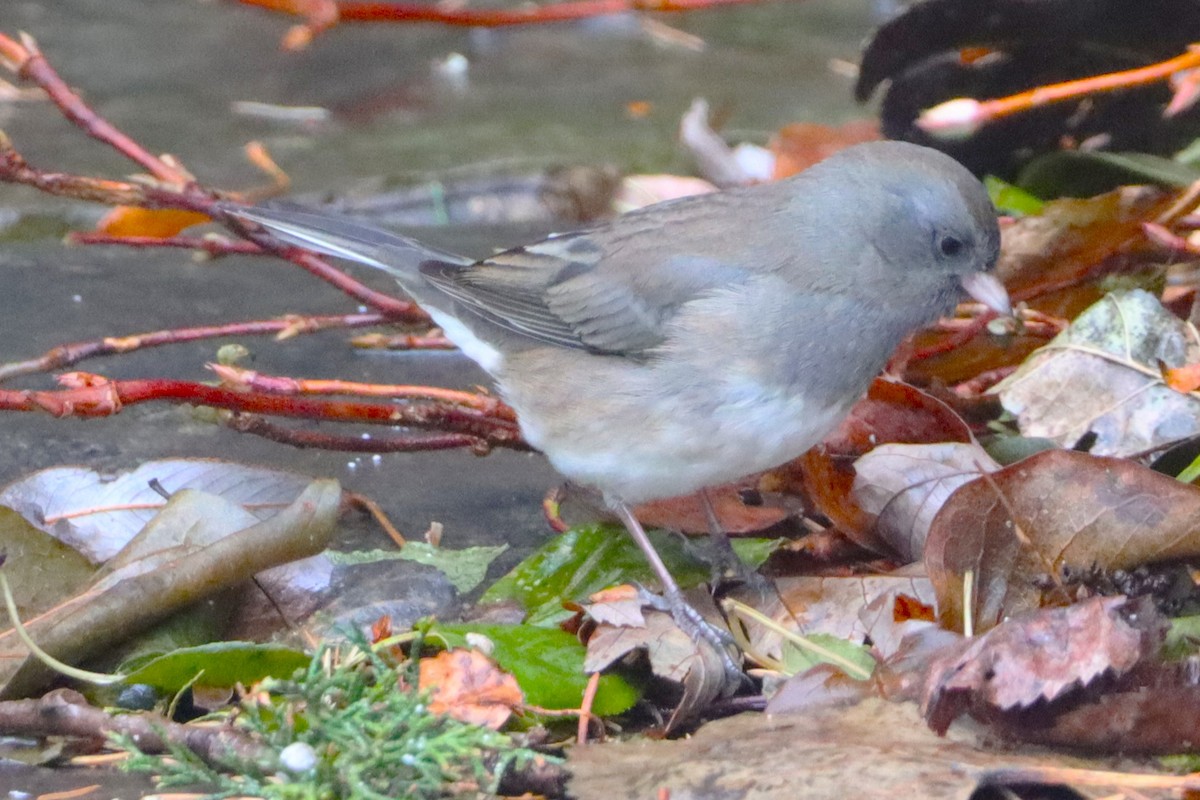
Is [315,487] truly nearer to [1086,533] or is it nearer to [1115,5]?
[1086,533]

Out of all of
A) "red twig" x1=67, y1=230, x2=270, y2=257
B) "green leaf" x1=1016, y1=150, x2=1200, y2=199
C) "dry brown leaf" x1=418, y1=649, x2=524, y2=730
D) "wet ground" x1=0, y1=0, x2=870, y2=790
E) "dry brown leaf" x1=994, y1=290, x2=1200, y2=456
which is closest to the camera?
"dry brown leaf" x1=418, y1=649, x2=524, y2=730

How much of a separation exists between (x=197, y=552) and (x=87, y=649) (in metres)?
0.19

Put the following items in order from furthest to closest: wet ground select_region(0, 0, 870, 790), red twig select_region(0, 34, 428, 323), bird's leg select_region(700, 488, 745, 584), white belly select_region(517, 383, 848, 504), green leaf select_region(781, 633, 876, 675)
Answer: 1. wet ground select_region(0, 0, 870, 790)
2. red twig select_region(0, 34, 428, 323)
3. bird's leg select_region(700, 488, 745, 584)
4. white belly select_region(517, 383, 848, 504)
5. green leaf select_region(781, 633, 876, 675)

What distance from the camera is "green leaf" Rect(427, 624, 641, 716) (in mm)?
1708

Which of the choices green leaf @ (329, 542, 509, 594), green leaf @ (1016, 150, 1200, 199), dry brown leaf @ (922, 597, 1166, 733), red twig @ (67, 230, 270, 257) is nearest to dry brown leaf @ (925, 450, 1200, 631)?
dry brown leaf @ (922, 597, 1166, 733)

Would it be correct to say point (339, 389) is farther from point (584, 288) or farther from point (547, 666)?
point (547, 666)

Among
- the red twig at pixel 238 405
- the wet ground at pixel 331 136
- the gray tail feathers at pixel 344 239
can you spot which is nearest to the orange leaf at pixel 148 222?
the wet ground at pixel 331 136

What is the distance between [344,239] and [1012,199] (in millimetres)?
1642

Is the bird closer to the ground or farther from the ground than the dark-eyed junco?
farther from the ground

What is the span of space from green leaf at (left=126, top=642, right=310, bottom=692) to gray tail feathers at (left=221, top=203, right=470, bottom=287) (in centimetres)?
101

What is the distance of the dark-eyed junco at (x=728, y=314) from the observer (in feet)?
6.73

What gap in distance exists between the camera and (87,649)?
1.74 m

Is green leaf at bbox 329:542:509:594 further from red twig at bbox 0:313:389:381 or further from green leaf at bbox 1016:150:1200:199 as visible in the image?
green leaf at bbox 1016:150:1200:199

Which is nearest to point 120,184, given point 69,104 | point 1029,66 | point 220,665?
point 69,104
